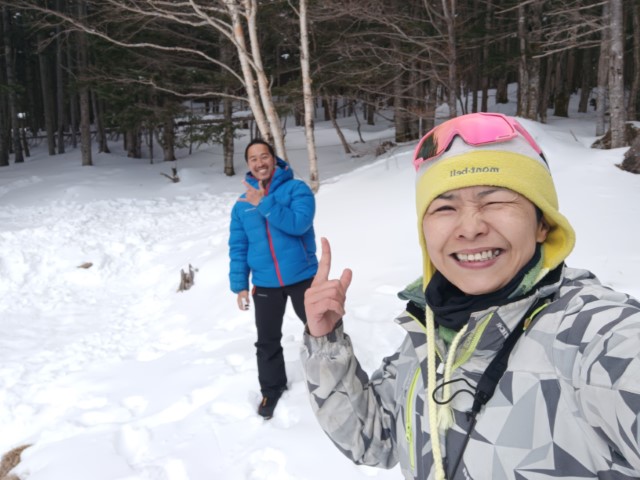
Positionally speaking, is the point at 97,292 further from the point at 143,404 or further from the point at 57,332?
the point at 143,404

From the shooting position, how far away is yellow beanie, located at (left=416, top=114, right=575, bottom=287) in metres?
1.10

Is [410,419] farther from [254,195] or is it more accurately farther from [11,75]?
[11,75]

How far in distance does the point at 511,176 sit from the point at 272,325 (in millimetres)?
2610

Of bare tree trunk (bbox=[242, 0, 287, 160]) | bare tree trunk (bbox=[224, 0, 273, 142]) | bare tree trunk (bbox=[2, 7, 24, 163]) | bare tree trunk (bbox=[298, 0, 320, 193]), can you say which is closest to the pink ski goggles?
bare tree trunk (bbox=[242, 0, 287, 160])

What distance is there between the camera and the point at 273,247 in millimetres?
3418

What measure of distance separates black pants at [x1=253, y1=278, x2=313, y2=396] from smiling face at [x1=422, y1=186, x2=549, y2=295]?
7.71 ft

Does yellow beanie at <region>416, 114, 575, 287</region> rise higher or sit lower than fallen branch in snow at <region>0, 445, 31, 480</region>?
higher

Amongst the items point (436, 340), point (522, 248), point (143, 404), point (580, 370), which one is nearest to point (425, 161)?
point (522, 248)

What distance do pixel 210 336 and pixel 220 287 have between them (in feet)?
4.91

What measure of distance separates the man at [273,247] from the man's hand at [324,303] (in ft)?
6.54

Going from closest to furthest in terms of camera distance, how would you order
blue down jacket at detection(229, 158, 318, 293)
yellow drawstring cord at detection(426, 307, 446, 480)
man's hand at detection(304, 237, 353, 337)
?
yellow drawstring cord at detection(426, 307, 446, 480) → man's hand at detection(304, 237, 353, 337) → blue down jacket at detection(229, 158, 318, 293)

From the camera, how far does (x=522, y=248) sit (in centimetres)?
109

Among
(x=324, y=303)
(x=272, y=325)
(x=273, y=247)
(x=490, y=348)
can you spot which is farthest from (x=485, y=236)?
(x=272, y=325)

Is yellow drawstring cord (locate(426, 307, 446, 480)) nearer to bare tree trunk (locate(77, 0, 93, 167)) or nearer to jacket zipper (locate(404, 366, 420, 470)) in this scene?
jacket zipper (locate(404, 366, 420, 470))
